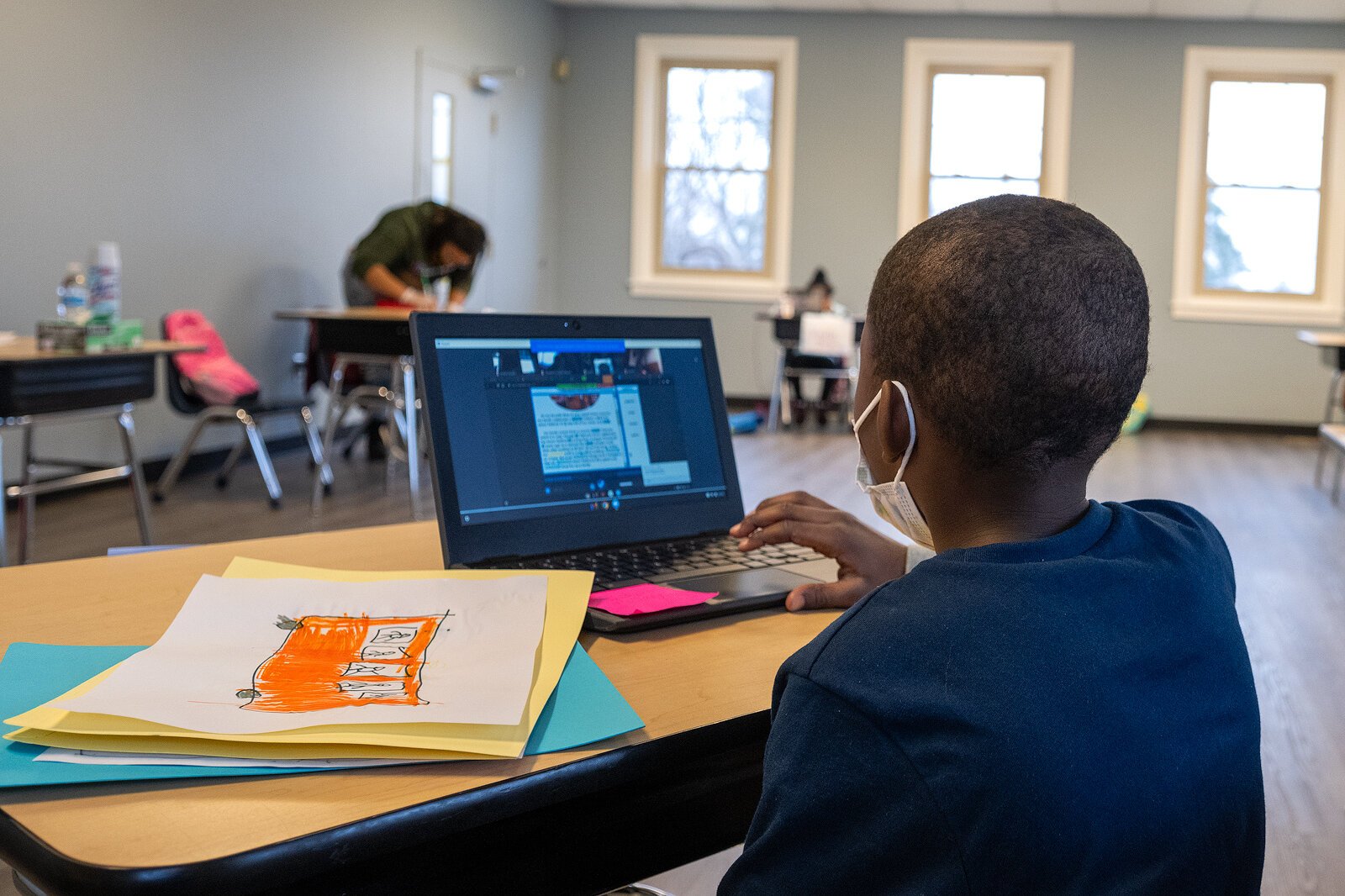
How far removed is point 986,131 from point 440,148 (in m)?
4.00

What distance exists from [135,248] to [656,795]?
467 cm

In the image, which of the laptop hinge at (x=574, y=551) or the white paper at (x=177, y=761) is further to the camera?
the laptop hinge at (x=574, y=551)

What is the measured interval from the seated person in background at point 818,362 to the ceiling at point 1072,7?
2078mm

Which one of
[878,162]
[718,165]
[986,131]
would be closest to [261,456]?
[718,165]

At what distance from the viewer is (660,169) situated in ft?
30.2

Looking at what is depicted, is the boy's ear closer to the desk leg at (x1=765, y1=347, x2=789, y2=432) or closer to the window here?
the window

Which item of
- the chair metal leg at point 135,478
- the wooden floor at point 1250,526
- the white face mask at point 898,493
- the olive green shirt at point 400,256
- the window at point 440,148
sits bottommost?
the wooden floor at point 1250,526

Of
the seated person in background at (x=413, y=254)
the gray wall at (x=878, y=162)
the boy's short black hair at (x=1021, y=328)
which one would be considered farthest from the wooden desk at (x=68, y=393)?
the gray wall at (x=878, y=162)

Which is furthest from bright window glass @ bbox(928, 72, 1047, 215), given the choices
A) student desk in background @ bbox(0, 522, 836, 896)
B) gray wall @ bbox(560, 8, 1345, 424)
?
student desk in background @ bbox(0, 522, 836, 896)

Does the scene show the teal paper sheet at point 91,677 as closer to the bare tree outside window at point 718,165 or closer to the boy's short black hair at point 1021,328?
the boy's short black hair at point 1021,328

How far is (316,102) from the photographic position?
19.9 ft

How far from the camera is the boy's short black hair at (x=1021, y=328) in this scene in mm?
643

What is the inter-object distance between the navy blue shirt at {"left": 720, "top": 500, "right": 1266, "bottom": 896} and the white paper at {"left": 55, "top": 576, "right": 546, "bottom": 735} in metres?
0.20

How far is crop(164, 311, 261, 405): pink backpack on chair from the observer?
4.50m
